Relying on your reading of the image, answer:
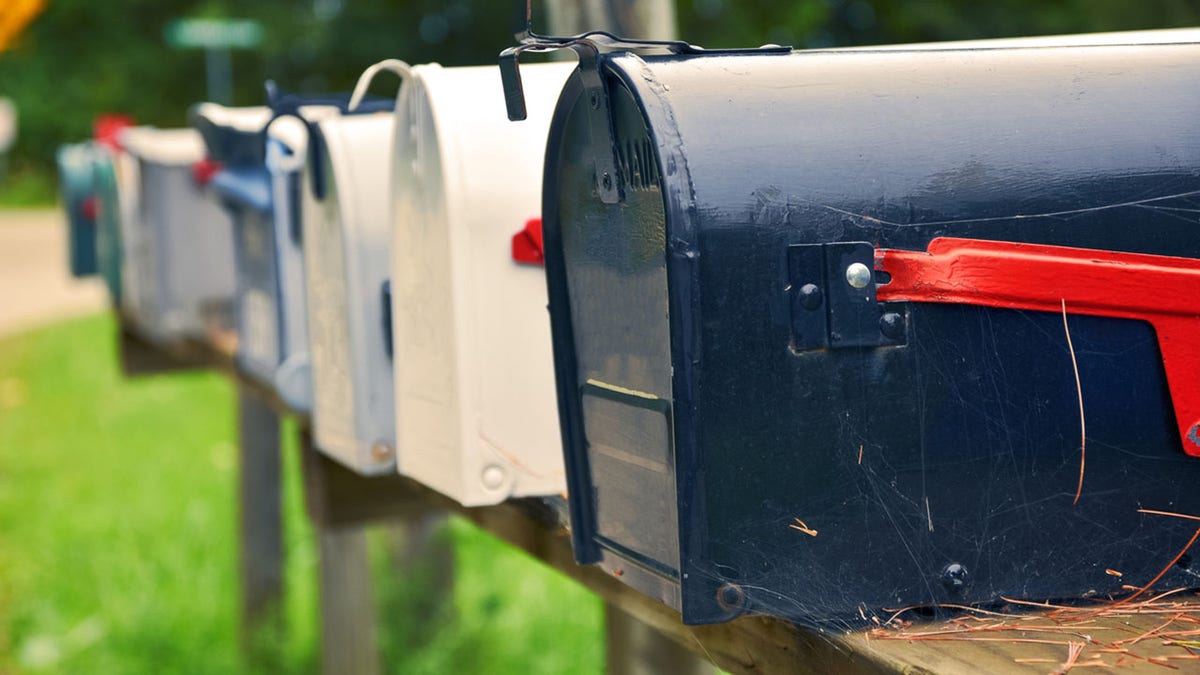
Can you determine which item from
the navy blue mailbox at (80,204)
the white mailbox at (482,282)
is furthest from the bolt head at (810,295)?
the navy blue mailbox at (80,204)

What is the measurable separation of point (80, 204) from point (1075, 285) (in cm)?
481

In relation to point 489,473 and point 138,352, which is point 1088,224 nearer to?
point 489,473

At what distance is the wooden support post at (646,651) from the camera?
246 cm

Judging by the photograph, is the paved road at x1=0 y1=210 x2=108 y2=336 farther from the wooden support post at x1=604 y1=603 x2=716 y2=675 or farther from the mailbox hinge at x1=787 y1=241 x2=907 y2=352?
the mailbox hinge at x1=787 y1=241 x2=907 y2=352

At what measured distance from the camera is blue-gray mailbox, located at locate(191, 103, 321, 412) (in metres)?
2.61

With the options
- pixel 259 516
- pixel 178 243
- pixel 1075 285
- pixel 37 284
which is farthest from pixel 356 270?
pixel 37 284

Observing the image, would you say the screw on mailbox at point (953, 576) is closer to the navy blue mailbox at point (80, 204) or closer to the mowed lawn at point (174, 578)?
the mowed lawn at point (174, 578)

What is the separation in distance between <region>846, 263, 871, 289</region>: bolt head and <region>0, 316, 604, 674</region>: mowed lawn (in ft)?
11.0

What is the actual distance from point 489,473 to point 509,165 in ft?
1.24

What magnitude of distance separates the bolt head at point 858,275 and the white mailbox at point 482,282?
1.97 ft

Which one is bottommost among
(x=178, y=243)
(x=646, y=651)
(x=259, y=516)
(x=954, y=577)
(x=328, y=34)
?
(x=259, y=516)

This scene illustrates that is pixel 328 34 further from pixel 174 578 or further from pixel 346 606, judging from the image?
pixel 346 606

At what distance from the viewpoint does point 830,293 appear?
1271 millimetres

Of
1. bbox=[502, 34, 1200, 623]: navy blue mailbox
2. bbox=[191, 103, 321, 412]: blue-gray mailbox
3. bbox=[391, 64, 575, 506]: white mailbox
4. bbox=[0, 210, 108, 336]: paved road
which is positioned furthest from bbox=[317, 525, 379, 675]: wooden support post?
bbox=[0, 210, 108, 336]: paved road
